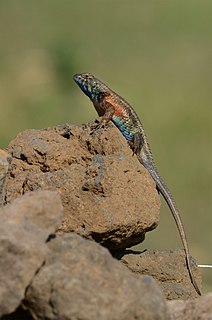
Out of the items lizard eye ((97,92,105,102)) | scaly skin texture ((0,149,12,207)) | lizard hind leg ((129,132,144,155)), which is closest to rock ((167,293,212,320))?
scaly skin texture ((0,149,12,207))

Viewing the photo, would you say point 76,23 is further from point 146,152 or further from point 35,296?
point 35,296

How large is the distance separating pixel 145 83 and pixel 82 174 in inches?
468

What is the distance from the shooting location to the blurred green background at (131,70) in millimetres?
16547

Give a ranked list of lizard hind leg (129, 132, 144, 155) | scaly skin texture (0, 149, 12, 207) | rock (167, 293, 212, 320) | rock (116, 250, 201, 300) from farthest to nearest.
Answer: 1. lizard hind leg (129, 132, 144, 155)
2. rock (116, 250, 201, 300)
3. scaly skin texture (0, 149, 12, 207)
4. rock (167, 293, 212, 320)

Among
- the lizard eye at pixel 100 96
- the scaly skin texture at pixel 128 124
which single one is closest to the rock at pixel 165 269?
the scaly skin texture at pixel 128 124

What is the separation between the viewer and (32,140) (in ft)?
24.6

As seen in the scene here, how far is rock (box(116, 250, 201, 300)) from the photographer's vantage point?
24.5ft

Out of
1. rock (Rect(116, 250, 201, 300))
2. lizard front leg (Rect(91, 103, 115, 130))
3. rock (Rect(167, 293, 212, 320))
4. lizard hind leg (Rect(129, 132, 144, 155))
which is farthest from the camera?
lizard hind leg (Rect(129, 132, 144, 155))

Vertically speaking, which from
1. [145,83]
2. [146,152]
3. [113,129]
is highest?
[113,129]

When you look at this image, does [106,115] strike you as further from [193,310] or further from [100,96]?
[193,310]

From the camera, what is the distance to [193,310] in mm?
5859

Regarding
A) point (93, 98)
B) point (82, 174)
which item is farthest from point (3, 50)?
point (82, 174)

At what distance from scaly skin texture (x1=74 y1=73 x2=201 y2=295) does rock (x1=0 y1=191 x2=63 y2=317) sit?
6.89ft

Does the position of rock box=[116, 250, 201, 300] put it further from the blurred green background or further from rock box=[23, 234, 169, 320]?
the blurred green background
